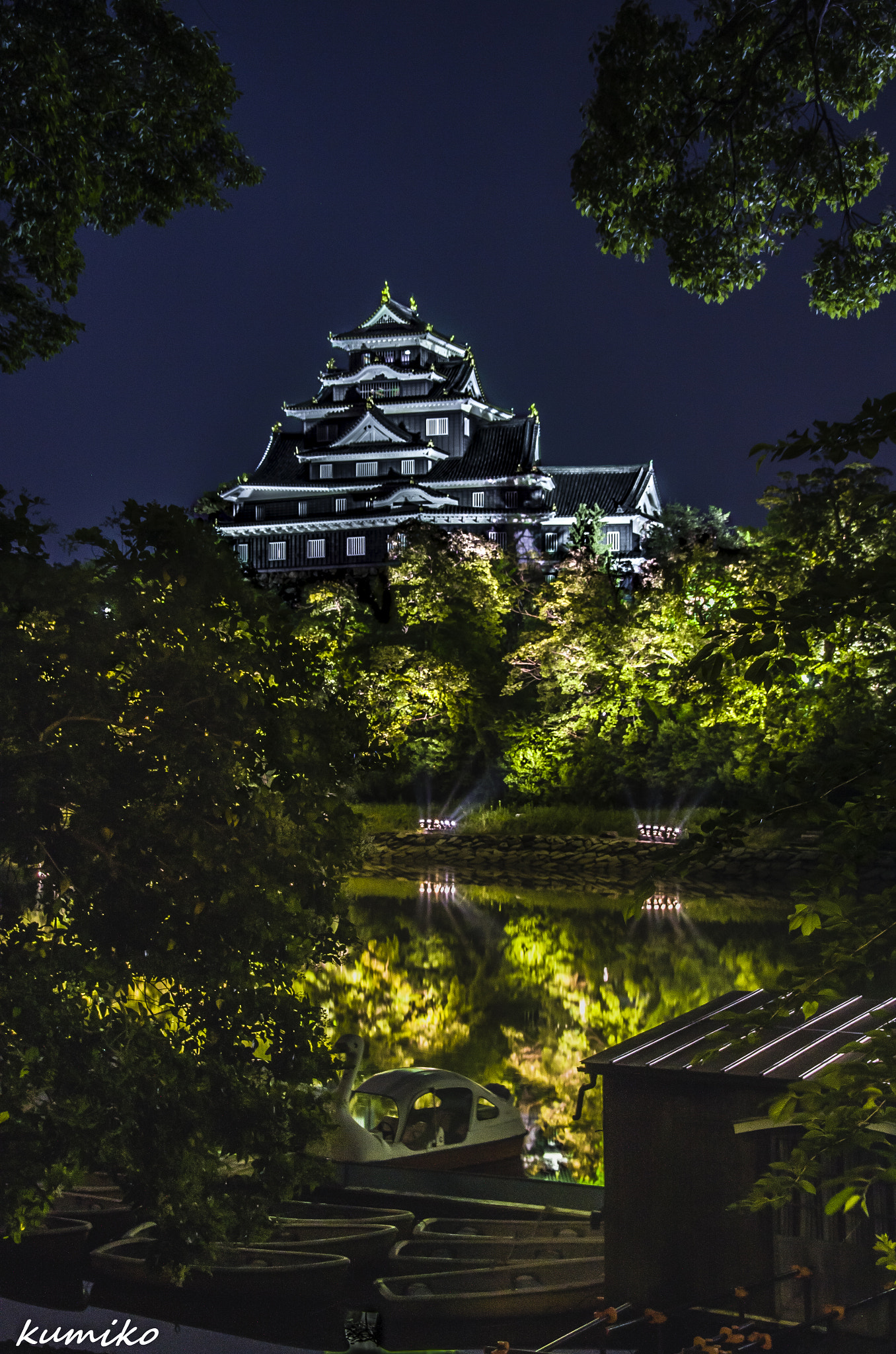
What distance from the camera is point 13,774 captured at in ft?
8.83

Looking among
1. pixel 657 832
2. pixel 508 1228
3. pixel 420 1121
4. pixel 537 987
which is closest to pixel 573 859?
pixel 657 832

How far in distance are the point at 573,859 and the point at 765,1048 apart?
9436 mm

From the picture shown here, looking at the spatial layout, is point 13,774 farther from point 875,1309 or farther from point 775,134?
point 775,134

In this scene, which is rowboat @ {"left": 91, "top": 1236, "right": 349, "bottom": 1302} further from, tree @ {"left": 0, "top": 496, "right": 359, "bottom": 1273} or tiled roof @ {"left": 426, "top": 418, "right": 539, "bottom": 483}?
tiled roof @ {"left": 426, "top": 418, "right": 539, "bottom": 483}

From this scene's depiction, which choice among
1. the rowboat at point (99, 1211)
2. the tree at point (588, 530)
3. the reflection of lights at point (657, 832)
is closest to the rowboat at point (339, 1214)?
the rowboat at point (99, 1211)

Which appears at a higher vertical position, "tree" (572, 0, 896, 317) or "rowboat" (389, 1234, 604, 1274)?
"tree" (572, 0, 896, 317)

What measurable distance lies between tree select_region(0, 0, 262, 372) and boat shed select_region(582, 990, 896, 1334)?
316 cm

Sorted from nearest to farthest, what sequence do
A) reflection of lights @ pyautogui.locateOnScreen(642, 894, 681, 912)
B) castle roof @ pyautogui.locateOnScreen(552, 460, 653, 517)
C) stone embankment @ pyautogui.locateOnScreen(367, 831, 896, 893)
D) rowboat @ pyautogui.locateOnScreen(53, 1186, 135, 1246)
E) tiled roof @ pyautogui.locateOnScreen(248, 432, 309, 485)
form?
rowboat @ pyautogui.locateOnScreen(53, 1186, 135, 1246) < reflection of lights @ pyautogui.locateOnScreen(642, 894, 681, 912) < stone embankment @ pyautogui.locateOnScreen(367, 831, 896, 893) < castle roof @ pyautogui.locateOnScreen(552, 460, 653, 517) < tiled roof @ pyautogui.locateOnScreen(248, 432, 309, 485)

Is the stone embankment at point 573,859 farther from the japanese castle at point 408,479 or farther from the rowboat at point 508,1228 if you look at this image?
the japanese castle at point 408,479

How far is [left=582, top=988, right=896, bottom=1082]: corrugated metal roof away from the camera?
8.13 feet

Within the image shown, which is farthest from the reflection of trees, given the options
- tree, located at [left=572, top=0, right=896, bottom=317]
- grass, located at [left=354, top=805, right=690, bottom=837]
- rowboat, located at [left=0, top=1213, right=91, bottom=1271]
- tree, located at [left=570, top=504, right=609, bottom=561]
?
tree, located at [left=570, top=504, right=609, bottom=561]

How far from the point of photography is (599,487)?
1001 inches

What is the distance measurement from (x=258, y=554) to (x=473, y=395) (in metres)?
6.43

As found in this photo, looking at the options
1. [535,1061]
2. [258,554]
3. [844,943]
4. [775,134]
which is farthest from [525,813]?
[258,554]
